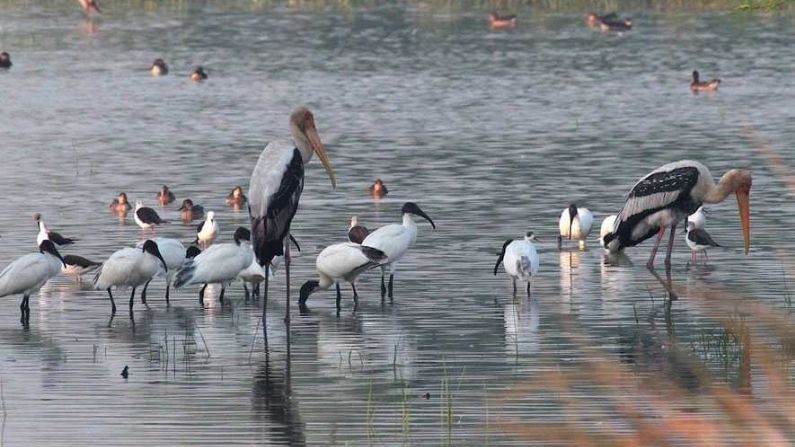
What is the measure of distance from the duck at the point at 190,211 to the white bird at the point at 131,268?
690cm

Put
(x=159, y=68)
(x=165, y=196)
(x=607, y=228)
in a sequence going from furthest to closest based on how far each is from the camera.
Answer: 1. (x=159, y=68)
2. (x=165, y=196)
3. (x=607, y=228)

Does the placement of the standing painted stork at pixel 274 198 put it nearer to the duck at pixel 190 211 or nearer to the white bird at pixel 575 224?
the white bird at pixel 575 224

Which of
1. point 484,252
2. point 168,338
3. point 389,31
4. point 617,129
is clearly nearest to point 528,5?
point 389,31

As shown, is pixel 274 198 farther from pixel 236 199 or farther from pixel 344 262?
Answer: pixel 236 199

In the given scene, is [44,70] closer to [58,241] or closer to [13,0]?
[13,0]

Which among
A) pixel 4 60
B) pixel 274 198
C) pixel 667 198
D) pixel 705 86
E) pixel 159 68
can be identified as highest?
pixel 4 60

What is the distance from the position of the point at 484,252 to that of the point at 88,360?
6.79 meters

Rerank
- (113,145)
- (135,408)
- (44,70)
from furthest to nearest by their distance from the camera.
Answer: (44,70) < (113,145) < (135,408)

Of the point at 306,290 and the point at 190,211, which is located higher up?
the point at 190,211

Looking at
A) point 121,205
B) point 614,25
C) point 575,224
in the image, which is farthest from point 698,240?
point 614,25

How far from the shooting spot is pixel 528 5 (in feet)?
246

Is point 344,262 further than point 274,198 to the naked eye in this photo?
Yes

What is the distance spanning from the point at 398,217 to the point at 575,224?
3494mm

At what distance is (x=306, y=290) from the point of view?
1784cm
